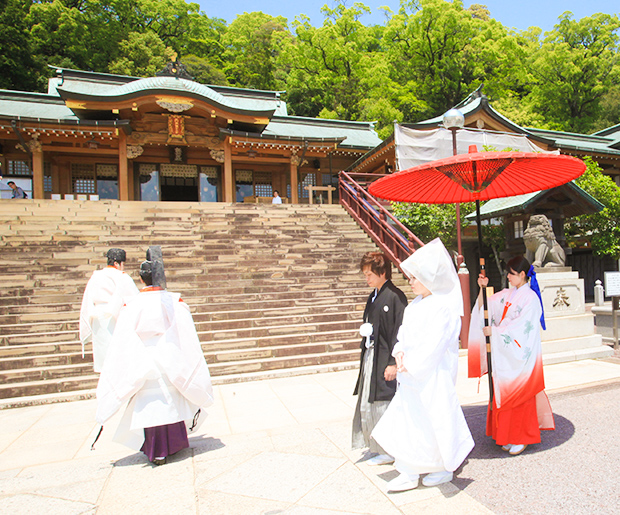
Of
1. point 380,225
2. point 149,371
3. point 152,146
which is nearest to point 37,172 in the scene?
point 152,146

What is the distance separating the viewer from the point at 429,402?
279 centimetres

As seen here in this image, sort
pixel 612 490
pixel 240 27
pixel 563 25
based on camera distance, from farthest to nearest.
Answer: pixel 240 27, pixel 563 25, pixel 612 490

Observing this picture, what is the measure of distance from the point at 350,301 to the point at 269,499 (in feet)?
18.6

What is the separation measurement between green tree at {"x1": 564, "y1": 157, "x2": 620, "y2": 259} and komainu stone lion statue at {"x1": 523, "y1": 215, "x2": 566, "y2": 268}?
17.3 ft

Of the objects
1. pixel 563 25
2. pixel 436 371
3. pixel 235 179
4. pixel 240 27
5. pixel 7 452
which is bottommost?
pixel 7 452

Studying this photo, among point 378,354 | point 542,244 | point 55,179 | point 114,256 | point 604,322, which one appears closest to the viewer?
point 378,354

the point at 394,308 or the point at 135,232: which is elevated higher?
the point at 135,232

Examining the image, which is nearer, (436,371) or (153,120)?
(436,371)

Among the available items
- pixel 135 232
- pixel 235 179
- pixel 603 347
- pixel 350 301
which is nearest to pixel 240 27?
pixel 235 179

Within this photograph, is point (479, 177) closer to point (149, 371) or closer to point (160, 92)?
point (149, 371)

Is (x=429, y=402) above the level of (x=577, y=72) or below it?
below

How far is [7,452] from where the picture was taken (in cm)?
384

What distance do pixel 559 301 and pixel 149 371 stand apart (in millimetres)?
6548

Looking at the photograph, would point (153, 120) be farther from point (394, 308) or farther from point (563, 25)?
point (563, 25)
